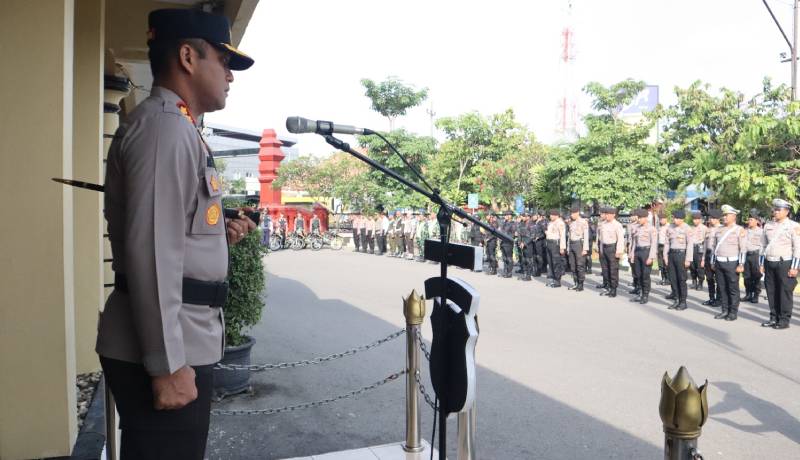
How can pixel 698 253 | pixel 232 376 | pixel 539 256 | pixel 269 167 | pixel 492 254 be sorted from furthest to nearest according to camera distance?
pixel 269 167
pixel 492 254
pixel 539 256
pixel 698 253
pixel 232 376

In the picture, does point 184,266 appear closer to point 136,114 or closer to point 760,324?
point 136,114

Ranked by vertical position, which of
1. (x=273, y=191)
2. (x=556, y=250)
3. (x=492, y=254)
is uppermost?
(x=273, y=191)

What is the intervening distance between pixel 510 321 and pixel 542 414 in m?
4.44

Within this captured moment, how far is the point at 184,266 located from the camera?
1.76 meters

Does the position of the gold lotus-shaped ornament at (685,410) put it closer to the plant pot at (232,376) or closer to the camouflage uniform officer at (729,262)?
the plant pot at (232,376)

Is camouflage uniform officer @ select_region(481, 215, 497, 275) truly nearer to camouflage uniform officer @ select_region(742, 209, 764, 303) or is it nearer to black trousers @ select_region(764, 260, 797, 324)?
camouflage uniform officer @ select_region(742, 209, 764, 303)

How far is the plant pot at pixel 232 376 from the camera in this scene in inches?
198

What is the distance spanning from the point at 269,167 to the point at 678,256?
1130 inches

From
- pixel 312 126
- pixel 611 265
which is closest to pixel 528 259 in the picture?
pixel 611 265

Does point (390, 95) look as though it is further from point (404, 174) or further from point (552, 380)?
Result: point (552, 380)

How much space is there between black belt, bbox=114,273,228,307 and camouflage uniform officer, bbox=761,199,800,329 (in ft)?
30.0

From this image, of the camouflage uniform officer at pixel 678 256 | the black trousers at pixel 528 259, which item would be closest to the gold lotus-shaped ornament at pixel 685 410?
the camouflage uniform officer at pixel 678 256

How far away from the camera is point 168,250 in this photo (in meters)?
1.64

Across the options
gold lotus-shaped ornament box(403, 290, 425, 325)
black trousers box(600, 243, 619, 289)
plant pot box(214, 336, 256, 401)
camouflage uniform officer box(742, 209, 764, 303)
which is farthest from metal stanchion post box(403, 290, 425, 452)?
black trousers box(600, 243, 619, 289)
